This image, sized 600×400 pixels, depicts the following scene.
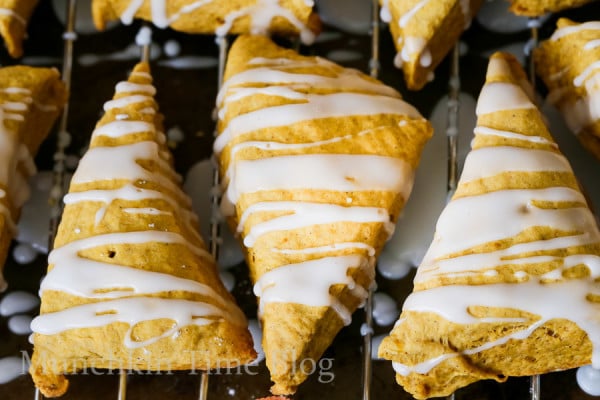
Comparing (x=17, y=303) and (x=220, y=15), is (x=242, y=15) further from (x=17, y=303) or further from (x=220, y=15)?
(x=17, y=303)

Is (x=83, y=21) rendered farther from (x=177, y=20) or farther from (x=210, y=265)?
(x=210, y=265)

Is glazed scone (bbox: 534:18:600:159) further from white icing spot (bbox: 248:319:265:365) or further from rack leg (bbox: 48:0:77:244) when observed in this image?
rack leg (bbox: 48:0:77:244)

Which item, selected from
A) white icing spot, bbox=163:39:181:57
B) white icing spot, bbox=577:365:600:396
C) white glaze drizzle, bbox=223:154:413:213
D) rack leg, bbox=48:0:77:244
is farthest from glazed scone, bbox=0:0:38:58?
white icing spot, bbox=577:365:600:396

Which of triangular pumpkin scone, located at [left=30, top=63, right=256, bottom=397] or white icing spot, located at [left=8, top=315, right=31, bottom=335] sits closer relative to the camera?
triangular pumpkin scone, located at [left=30, top=63, right=256, bottom=397]

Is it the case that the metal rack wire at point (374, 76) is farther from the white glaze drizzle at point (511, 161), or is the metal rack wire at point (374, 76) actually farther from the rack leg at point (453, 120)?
the white glaze drizzle at point (511, 161)

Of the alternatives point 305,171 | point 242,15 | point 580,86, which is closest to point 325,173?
point 305,171

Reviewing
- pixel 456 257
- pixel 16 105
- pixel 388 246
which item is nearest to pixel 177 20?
pixel 16 105
